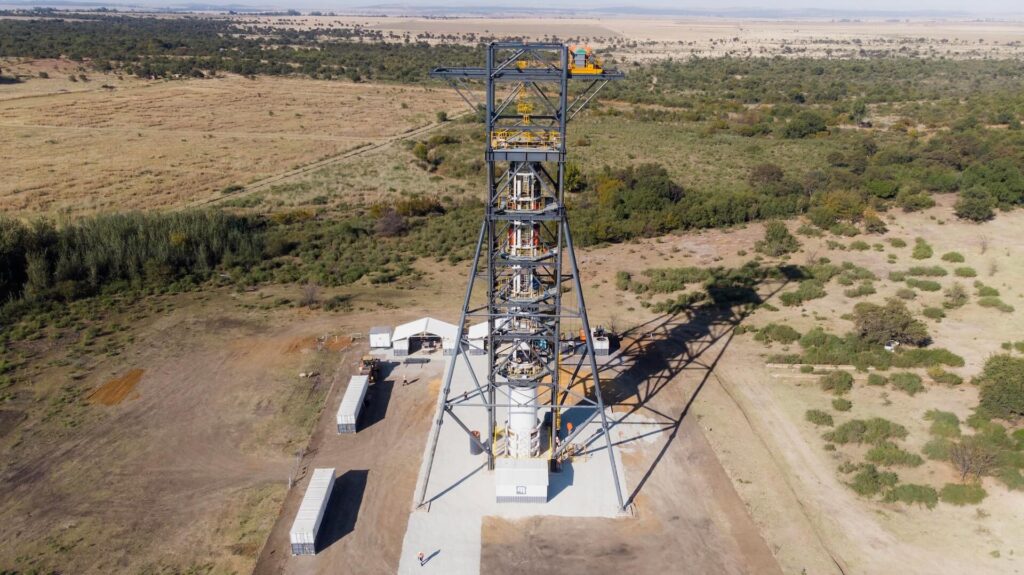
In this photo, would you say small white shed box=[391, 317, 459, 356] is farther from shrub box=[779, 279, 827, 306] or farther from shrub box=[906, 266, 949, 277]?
shrub box=[906, 266, 949, 277]

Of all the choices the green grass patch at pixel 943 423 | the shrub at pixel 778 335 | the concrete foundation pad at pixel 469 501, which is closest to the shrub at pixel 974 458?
the green grass patch at pixel 943 423

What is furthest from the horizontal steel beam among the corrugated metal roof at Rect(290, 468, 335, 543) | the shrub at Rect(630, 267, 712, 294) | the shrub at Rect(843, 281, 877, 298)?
the shrub at Rect(843, 281, 877, 298)

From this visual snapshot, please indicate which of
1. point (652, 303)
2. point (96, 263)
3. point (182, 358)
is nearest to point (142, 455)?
point (182, 358)

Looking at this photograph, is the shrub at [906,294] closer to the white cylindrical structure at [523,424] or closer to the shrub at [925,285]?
the shrub at [925,285]

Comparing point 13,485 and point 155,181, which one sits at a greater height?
point 155,181

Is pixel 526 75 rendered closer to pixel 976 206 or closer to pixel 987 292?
pixel 987 292

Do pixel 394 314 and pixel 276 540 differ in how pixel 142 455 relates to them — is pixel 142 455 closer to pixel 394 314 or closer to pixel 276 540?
pixel 276 540

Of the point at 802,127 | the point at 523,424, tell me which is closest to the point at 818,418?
the point at 523,424
